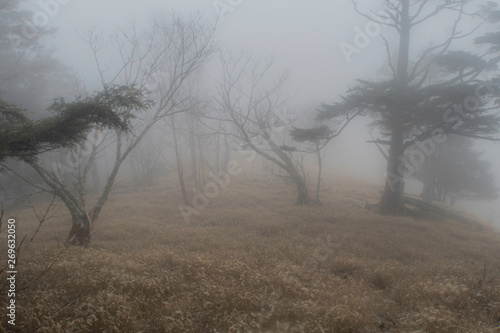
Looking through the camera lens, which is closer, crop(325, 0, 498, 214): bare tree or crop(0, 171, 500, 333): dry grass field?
crop(0, 171, 500, 333): dry grass field

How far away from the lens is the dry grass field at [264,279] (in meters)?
4.09

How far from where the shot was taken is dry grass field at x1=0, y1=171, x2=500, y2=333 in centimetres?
409

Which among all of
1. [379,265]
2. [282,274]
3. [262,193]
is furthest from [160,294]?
[262,193]

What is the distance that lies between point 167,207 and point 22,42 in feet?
54.3

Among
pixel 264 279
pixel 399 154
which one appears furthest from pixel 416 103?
pixel 264 279

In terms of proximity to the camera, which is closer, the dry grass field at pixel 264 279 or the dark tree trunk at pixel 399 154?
the dry grass field at pixel 264 279

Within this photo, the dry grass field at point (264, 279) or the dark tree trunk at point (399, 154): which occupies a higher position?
the dark tree trunk at point (399, 154)

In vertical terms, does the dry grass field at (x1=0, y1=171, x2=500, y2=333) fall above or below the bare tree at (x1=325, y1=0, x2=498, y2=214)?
below

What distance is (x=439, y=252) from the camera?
8461 mm

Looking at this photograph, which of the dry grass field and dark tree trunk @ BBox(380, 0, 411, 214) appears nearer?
the dry grass field

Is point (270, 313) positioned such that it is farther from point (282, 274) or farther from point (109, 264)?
point (109, 264)

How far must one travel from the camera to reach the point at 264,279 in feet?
17.8

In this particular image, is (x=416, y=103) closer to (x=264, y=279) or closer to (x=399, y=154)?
(x=399, y=154)

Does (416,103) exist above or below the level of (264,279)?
above
